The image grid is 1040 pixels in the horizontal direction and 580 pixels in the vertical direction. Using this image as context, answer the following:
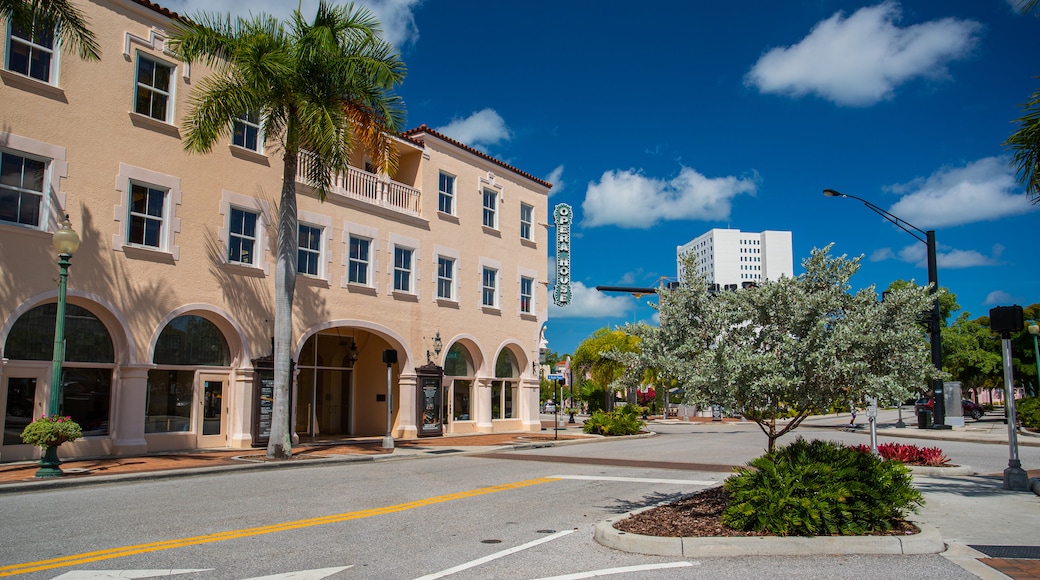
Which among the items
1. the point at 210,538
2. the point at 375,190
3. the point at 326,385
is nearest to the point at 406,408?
the point at 326,385

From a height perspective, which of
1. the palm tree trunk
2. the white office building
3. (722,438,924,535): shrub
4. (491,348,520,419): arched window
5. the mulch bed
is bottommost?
the mulch bed

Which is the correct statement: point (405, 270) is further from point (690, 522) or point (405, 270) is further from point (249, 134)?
point (690, 522)

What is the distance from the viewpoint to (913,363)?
834cm

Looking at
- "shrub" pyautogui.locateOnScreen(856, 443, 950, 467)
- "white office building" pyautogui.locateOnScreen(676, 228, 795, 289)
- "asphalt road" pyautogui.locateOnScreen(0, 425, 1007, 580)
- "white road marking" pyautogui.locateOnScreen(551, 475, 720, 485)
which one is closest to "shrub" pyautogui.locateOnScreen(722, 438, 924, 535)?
"asphalt road" pyautogui.locateOnScreen(0, 425, 1007, 580)

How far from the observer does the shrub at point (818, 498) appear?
7.91 m

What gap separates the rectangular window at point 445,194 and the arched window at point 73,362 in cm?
1331

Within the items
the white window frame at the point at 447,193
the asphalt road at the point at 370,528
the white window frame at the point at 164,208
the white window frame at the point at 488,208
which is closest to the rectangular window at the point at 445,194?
the white window frame at the point at 447,193

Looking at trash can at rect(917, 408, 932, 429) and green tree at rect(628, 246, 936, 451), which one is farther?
trash can at rect(917, 408, 932, 429)

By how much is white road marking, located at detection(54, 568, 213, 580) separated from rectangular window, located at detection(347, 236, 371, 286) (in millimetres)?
17777

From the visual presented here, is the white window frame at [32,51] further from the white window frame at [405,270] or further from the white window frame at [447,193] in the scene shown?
the white window frame at [447,193]

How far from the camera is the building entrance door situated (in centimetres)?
2052

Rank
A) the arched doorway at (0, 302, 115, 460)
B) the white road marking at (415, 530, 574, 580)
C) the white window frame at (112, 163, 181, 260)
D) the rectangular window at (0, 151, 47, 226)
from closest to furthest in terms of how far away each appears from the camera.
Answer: the white road marking at (415, 530, 574, 580) → the rectangular window at (0, 151, 47, 226) → the arched doorway at (0, 302, 115, 460) → the white window frame at (112, 163, 181, 260)

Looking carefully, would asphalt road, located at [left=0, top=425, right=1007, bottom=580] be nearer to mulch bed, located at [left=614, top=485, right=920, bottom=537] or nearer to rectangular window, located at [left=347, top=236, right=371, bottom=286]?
mulch bed, located at [left=614, top=485, right=920, bottom=537]

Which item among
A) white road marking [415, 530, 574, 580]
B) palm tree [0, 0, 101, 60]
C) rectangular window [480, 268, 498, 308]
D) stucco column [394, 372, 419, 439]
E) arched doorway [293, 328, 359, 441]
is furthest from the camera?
rectangular window [480, 268, 498, 308]
